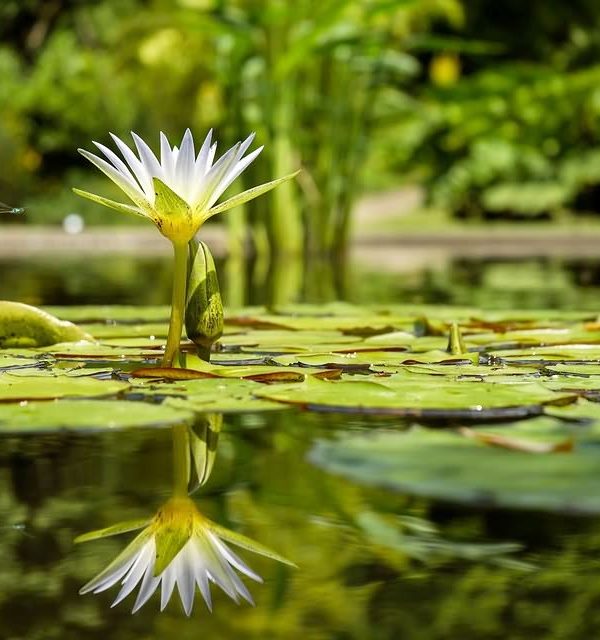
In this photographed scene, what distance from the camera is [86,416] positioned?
5.57 ft

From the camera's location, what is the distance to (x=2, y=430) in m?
1.64

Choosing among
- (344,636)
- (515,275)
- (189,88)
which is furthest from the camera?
(189,88)

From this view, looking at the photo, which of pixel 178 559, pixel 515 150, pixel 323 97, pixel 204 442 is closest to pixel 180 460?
pixel 204 442

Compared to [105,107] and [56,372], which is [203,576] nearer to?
[56,372]

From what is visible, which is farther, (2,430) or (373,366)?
(373,366)

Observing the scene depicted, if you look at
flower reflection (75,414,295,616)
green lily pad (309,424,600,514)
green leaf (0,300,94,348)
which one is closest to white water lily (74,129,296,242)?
green leaf (0,300,94,348)

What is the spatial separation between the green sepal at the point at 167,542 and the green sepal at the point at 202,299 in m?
1.08

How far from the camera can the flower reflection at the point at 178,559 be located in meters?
0.98

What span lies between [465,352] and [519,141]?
38.3ft

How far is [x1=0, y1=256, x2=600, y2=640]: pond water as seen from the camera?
35.4 inches

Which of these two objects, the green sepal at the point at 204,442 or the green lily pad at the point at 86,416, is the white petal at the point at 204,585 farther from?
A: the green lily pad at the point at 86,416

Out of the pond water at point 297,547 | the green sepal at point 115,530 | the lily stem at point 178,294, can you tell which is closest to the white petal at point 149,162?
the lily stem at point 178,294

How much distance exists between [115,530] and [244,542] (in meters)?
0.12

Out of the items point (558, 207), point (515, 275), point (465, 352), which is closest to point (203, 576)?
point (465, 352)
